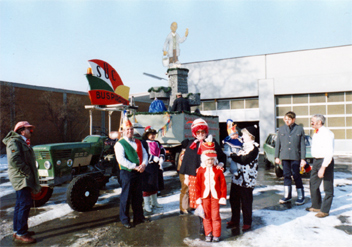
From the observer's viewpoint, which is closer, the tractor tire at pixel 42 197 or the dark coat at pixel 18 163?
the dark coat at pixel 18 163

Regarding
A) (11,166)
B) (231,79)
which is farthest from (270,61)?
(11,166)

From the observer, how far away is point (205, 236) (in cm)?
389

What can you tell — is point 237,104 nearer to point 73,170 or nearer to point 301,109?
point 301,109

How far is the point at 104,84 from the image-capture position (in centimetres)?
776

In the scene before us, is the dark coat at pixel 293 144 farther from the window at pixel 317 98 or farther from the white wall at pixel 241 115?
the white wall at pixel 241 115

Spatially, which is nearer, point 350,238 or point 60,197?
point 350,238

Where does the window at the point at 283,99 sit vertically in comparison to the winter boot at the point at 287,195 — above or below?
above

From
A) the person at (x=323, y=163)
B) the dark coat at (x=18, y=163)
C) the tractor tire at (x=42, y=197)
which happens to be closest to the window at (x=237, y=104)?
the person at (x=323, y=163)

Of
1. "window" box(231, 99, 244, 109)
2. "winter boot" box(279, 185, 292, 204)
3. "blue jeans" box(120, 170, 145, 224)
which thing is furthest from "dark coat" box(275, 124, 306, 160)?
"window" box(231, 99, 244, 109)

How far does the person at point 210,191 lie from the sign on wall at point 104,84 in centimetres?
439

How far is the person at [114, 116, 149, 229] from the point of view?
4430 mm

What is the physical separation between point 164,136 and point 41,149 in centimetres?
396

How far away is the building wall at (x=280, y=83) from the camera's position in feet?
57.1

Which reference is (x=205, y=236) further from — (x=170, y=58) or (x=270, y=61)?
(x=270, y=61)
